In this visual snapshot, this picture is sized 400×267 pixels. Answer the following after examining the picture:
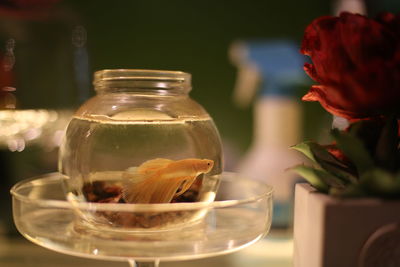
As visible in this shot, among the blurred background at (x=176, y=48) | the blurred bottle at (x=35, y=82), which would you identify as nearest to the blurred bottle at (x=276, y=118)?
the blurred background at (x=176, y=48)

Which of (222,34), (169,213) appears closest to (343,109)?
(169,213)

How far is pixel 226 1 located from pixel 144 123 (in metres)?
0.48

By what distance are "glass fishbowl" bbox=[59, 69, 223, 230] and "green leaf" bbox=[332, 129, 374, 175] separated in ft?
0.31

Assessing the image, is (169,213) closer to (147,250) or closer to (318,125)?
(147,250)

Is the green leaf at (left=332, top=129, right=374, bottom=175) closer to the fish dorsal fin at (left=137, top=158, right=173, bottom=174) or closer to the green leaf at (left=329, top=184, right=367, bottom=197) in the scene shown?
the green leaf at (left=329, top=184, right=367, bottom=197)

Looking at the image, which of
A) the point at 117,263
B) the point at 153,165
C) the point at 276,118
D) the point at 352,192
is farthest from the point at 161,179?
the point at 276,118

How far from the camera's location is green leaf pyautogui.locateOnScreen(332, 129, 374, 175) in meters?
0.26

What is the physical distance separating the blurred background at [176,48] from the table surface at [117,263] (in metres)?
0.17

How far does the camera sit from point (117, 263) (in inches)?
21.4

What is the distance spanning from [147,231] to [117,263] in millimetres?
279

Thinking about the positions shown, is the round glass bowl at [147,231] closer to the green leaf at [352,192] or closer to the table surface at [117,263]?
the green leaf at [352,192]

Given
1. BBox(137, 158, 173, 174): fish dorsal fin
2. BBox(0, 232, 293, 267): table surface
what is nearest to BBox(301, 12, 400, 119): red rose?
BBox(137, 158, 173, 174): fish dorsal fin

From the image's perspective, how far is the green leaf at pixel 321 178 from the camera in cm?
28

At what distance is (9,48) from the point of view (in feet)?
2.22
